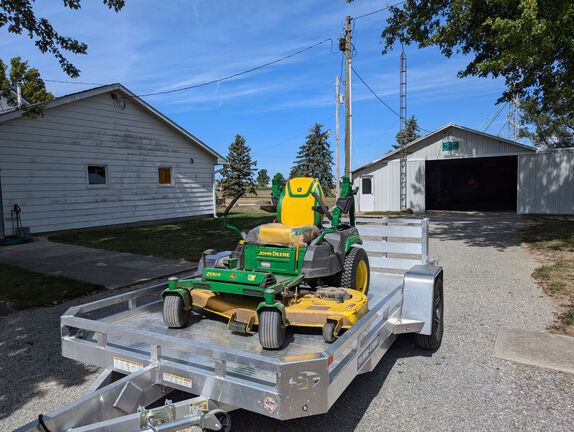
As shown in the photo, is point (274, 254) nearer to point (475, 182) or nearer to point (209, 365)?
point (209, 365)

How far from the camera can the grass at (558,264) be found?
17.7ft

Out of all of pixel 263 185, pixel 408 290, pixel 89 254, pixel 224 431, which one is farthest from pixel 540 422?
pixel 263 185

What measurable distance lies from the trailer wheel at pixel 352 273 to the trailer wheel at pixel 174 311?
4.67 feet

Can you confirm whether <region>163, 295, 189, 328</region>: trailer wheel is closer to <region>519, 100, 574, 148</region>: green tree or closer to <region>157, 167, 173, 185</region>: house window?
<region>157, 167, 173, 185</region>: house window

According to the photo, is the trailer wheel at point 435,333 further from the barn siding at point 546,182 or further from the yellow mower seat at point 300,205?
the barn siding at point 546,182

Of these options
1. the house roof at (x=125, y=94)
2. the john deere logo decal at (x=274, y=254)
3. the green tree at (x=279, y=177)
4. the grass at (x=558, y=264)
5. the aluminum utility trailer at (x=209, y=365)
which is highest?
the house roof at (x=125, y=94)

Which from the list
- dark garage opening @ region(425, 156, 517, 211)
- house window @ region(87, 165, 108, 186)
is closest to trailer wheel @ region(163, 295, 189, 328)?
house window @ region(87, 165, 108, 186)

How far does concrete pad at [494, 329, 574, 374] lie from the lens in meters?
3.91

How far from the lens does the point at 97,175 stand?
1473 cm

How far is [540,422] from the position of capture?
9.75 ft

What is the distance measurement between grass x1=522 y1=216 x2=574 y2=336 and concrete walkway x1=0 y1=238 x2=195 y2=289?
243 inches

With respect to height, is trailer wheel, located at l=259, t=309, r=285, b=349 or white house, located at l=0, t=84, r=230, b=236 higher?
white house, located at l=0, t=84, r=230, b=236

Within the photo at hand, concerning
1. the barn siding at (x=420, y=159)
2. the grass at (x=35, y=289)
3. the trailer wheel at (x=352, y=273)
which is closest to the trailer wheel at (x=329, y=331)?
the trailer wheel at (x=352, y=273)

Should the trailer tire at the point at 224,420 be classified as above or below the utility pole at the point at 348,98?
below
